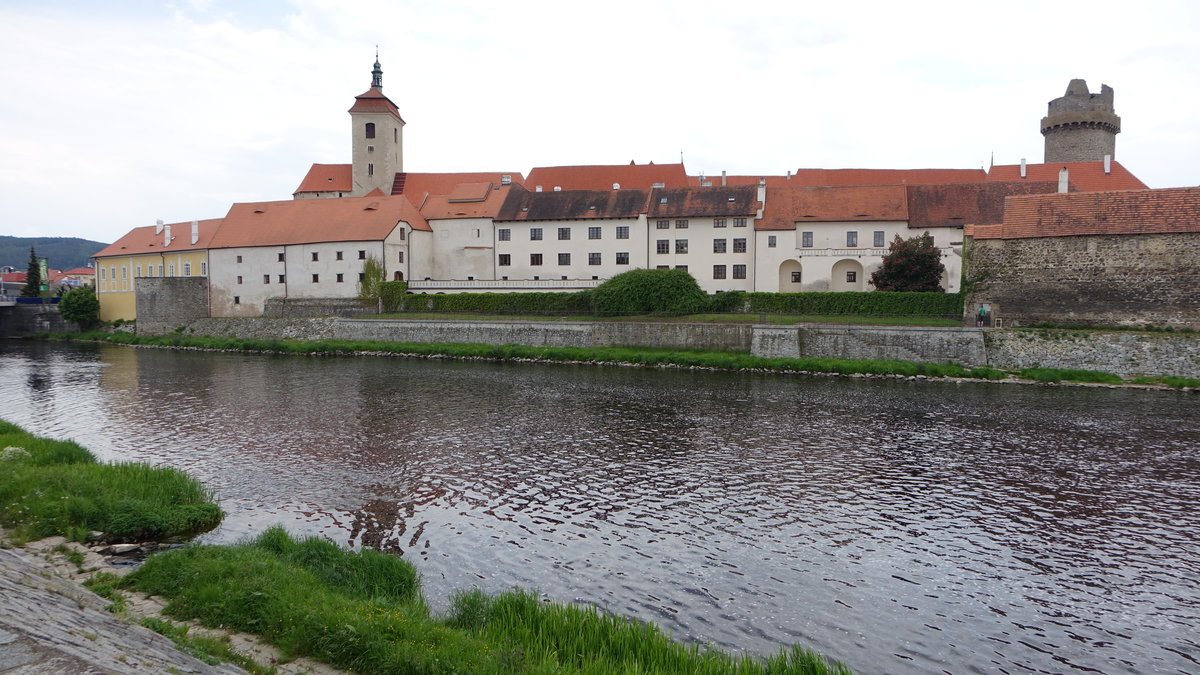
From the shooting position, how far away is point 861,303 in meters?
40.5

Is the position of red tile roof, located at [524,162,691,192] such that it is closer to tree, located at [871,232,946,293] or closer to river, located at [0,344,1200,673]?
tree, located at [871,232,946,293]

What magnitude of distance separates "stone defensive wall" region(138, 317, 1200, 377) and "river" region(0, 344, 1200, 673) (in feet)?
11.7

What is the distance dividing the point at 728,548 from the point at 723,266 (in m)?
39.3

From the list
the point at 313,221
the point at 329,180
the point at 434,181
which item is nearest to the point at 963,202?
the point at 434,181

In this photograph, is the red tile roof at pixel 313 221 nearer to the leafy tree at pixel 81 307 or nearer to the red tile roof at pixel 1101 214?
the leafy tree at pixel 81 307

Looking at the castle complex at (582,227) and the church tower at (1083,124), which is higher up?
the church tower at (1083,124)

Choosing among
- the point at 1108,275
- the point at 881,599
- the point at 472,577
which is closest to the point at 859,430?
the point at 881,599

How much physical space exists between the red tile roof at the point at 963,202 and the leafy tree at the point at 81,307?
63.8 m

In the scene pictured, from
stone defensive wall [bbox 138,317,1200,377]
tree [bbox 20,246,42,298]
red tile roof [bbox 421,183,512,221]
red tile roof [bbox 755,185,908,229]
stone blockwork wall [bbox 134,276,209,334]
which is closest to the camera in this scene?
stone defensive wall [bbox 138,317,1200,377]

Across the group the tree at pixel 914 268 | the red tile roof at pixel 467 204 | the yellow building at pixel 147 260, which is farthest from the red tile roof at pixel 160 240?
the tree at pixel 914 268

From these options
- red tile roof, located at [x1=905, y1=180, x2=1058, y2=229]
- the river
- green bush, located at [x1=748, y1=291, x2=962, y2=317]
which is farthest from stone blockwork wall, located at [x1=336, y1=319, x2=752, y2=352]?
red tile roof, located at [x1=905, y1=180, x2=1058, y2=229]

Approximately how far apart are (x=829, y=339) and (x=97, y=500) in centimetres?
3184

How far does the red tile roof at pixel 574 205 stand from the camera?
52.3 metres

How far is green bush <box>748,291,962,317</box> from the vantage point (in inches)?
1530
